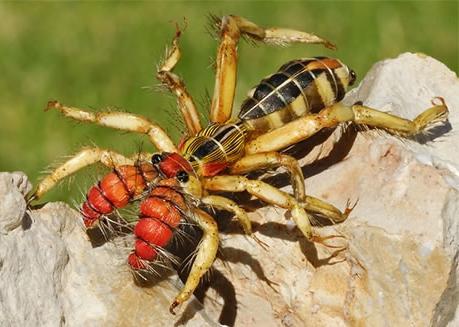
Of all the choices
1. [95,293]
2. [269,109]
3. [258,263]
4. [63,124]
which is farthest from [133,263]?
[63,124]

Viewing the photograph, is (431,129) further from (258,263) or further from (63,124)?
(63,124)

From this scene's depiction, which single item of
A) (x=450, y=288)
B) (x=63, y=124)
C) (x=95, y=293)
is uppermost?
(x=95, y=293)

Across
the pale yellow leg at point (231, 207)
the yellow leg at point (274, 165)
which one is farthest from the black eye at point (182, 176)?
the yellow leg at point (274, 165)

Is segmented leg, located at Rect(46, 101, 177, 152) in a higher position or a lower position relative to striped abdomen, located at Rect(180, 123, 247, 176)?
higher

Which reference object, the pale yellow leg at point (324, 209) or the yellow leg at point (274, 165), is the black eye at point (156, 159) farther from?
the pale yellow leg at point (324, 209)

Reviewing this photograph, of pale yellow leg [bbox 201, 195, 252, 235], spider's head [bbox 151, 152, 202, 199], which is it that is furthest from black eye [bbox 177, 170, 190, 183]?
pale yellow leg [bbox 201, 195, 252, 235]

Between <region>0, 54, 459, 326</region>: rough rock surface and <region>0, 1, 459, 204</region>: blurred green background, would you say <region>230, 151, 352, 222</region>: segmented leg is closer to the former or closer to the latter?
<region>0, 54, 459, 326</region>: rough rock surface
